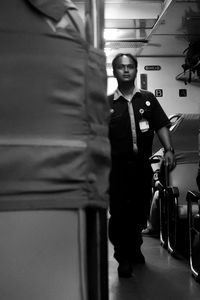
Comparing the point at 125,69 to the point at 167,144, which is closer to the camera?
the point at 125,69

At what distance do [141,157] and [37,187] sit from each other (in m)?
2.74

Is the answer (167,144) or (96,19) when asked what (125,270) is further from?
(96,19)

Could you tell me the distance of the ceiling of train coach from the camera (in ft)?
18.9

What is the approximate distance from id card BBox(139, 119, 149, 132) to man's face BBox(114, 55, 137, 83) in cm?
34

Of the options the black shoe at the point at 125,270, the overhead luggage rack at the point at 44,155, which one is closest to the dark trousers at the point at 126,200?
the black shoe at the point at 125,270

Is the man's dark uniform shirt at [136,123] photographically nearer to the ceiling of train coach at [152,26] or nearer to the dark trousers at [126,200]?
the dark trousers at [126,200]

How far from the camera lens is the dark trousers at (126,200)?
370cm

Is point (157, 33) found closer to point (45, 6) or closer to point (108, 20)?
point (108, 20)

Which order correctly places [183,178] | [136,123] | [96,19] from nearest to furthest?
1. [96,19]
2. [136,123]
3. [183,178]

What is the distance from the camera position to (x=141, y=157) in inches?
148

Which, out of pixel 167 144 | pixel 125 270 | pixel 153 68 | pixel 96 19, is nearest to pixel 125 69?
pixel 167 144

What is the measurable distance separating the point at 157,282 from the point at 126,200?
0.70m

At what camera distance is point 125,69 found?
3719 mm

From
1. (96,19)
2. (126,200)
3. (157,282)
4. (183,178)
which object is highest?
(96,19)
